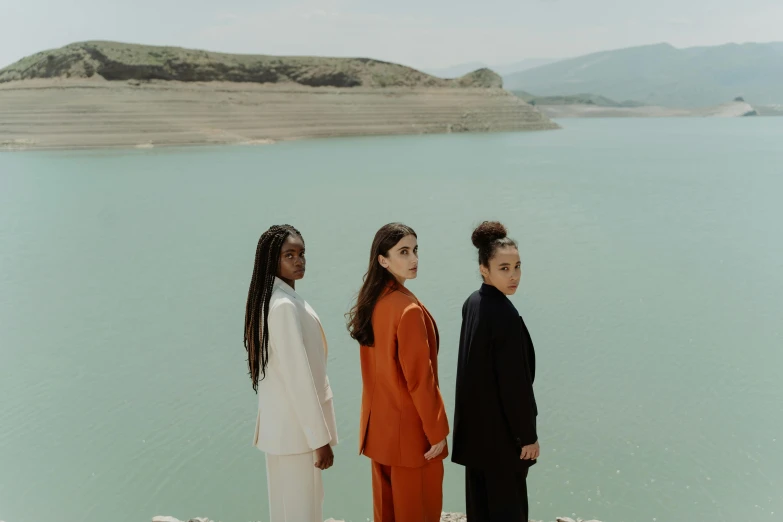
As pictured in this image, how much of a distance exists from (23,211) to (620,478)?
53.1ft

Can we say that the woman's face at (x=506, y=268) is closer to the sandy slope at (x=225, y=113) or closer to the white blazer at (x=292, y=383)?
the white blazer at (x=292, y=383)

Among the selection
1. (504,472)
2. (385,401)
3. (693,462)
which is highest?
(385,401)

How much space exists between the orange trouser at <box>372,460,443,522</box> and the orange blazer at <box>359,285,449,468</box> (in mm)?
59

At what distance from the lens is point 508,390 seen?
2.60 metres

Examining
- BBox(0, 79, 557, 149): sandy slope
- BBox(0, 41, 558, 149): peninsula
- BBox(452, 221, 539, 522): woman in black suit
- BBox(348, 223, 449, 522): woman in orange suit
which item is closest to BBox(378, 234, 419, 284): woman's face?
BBox(348, 223, 449, 522): woman in orange suit

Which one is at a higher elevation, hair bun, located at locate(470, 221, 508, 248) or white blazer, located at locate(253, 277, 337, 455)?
hair bun, located at locate(470, 221, 508, 248)

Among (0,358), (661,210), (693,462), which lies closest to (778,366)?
(693,462)

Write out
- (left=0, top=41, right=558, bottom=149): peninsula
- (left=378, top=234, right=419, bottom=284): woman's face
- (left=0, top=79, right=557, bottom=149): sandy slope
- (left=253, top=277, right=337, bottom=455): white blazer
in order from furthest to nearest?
(left=0, top=41, right=558, bottom=149): peninsula < (left=0, top=79, right=557, bottom=149): sandy slope < (left=378, top=234, right=419, bottom=284): woman's face < (left=253, top=277, right=337, bottom=455): white blazer

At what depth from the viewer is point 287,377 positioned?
8.36 ft

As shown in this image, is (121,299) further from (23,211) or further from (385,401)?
(23,211)

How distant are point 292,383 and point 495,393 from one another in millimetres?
761

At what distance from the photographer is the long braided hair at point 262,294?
260 centimetres

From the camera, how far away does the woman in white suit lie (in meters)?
2.53

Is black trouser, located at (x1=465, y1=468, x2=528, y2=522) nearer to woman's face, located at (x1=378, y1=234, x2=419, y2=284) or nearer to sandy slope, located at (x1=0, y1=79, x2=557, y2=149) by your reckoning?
woman's face, located at (x1=378, y1=234, x2=419, y2=284)
